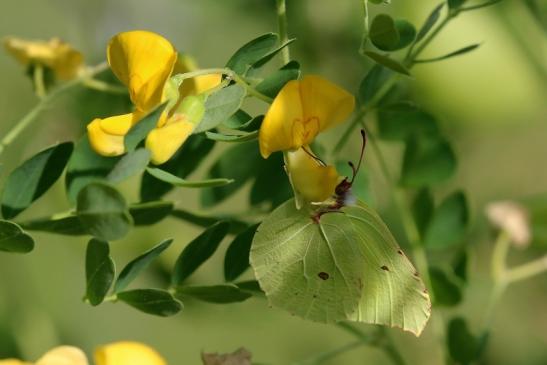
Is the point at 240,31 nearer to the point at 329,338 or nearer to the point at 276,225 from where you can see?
the point at 329,338

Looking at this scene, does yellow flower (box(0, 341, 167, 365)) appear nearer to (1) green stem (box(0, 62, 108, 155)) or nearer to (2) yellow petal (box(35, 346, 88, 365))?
(2) yellow petal (box(35, 346, 88, 365))

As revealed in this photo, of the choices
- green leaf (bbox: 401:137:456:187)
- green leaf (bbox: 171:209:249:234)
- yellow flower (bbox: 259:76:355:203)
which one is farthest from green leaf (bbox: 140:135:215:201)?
Answer: green leaf (bbox: 401:137:456:187)

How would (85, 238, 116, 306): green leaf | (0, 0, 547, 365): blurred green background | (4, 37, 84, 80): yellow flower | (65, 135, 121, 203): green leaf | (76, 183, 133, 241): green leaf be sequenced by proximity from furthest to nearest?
(0, 0, 547, 365): blurred green background → (4, 37, 84, 80): yellow flower → (65, 135, 121, 203): green leaf → (85, 238, 116, 306): green leaf → (76, 183, 133, 241): green leaf

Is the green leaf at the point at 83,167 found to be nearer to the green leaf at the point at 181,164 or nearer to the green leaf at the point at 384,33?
the green leaf at the point at 181,164

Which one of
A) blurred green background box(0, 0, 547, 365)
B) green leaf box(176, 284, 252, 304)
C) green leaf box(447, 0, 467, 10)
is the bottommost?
blurred green background box(0, 0, 547, 365)

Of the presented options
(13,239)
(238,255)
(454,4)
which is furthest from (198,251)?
(454,4)

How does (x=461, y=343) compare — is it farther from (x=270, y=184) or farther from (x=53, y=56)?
(x=53, y=56)

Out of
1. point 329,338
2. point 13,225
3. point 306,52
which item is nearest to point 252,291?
point 13,225
